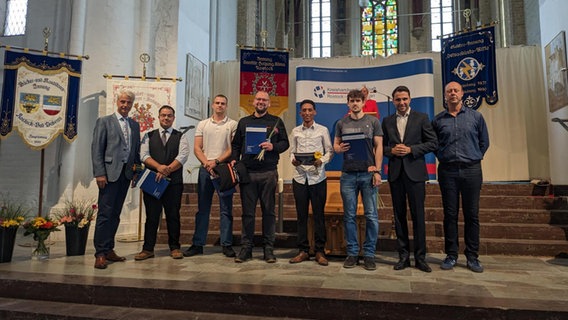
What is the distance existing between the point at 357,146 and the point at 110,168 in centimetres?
222

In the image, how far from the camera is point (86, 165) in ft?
20.9

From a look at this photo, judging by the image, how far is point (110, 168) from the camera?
12.3 ft

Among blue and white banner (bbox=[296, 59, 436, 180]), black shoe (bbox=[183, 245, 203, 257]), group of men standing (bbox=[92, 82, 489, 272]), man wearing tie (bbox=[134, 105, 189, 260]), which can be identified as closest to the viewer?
group of men standing (bbox=[92, 82, 489, 272])

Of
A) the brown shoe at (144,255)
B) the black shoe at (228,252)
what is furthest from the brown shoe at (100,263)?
the black shoe at (228,252)

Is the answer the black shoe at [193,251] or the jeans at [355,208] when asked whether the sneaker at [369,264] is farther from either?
the black shoe at [193,251]

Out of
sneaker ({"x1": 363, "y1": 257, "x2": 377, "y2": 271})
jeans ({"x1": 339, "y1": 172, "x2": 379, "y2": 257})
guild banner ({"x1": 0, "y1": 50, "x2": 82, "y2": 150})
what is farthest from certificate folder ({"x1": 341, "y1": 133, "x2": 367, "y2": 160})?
guild banner ({"x1": 0, "y1": 50, "x2": 82, "y2": 150})

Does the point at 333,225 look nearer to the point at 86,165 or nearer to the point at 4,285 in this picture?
the point at 4,285

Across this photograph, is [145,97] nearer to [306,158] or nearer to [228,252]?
[228,252]

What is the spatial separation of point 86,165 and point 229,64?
3743mm

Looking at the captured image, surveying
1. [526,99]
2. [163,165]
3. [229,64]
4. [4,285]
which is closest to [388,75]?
[526,99]

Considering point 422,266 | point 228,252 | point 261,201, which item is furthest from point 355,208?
point 228,252

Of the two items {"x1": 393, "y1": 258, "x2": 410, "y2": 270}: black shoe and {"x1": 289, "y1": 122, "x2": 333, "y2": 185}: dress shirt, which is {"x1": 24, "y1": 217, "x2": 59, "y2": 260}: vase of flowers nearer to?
{"x1": 289, "y1": 122, "x2": 333, "y2": 185}: dress shirt

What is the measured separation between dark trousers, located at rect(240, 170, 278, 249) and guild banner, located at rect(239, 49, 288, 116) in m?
4.13

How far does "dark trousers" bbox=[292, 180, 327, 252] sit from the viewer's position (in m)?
3.76
